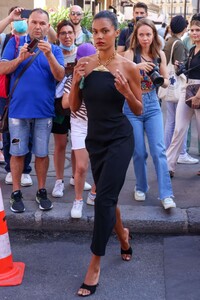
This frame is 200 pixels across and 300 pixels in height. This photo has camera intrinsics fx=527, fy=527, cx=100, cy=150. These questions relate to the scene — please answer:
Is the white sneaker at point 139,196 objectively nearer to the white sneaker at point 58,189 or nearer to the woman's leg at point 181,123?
the white sneaker at point 58,189

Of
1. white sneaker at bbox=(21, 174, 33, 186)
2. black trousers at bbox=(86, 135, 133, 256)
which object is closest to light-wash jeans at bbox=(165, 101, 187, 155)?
white sneaker at bbox=(21, 174, 33, 186)

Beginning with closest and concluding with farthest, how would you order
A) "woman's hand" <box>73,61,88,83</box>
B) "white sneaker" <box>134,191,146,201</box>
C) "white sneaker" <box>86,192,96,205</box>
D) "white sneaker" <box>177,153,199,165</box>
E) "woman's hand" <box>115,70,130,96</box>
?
1. "woman's hand" <box>115,70,130,96</box>
2. "woman's hand" <box>73,61,88,83</box>
3. "white sneaker" <box>86,192,96,205</box>
4. "white sneaker" <box>134,191,146,201</box>
5. "white sneaker" <box>177,153,199,165</box>

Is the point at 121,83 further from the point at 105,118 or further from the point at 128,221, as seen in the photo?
the point at 128,221

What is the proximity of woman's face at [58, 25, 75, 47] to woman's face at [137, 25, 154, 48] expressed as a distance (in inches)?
33.3

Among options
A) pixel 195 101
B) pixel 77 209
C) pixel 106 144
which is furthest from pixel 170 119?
pixel 106 144

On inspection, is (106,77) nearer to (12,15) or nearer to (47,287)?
(47,287)

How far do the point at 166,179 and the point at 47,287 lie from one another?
1813mm

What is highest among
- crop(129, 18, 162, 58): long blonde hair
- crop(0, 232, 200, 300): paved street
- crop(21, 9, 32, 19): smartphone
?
crop(21, 9, 32, 19): smartphone

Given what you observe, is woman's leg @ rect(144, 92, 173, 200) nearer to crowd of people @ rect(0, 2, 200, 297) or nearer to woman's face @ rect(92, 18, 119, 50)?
crowd of people @ rect(0, 2, 200, 297)

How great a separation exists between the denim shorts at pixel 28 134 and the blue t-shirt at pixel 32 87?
0.09 meters

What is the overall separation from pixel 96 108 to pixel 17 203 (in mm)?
1822

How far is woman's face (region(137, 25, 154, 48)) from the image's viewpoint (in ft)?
17.1

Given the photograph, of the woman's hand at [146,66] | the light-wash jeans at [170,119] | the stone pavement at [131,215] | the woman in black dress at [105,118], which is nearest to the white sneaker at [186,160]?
the light-wash jeans at [170,119]

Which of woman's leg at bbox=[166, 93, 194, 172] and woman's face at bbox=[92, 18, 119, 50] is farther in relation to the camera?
woman's leg at bbox=[166, 93, 194, 172]
